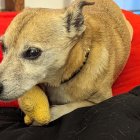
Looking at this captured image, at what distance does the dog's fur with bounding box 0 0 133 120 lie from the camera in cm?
136

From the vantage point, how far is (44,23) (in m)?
1.42

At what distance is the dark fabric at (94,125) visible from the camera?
1156 millimetres

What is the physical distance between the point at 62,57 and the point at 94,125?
0.36 meters

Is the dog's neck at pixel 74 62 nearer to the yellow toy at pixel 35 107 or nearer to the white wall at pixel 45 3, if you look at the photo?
the yellow toy at pixel 35 107

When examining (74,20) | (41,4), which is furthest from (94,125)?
(41,4)

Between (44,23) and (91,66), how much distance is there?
0.31 m

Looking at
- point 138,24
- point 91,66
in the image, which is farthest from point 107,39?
point 138,24

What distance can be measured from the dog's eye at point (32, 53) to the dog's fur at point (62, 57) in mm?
12

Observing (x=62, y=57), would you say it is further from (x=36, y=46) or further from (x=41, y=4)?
(x=41, y=4)

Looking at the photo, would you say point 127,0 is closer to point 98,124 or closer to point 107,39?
point 107,39

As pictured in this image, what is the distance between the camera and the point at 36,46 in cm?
136

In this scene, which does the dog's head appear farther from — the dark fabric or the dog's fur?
the dark fabric

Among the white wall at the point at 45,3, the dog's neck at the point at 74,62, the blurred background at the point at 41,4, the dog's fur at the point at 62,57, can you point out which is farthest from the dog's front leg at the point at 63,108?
the white wall at the point at 45,3

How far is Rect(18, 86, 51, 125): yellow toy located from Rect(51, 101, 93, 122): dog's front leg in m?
0.05
